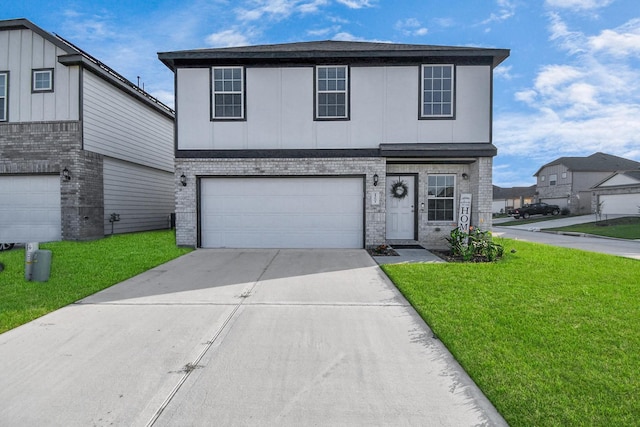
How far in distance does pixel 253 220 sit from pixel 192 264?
267 centimetres

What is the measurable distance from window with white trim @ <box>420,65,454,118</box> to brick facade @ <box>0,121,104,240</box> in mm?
10871

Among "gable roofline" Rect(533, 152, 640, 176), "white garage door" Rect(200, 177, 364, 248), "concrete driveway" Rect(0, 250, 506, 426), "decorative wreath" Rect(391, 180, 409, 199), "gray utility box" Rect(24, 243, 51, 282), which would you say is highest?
"gable roofline" Rect(533, 152, 640, 176)

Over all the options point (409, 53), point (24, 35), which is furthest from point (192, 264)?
point (24, 35)

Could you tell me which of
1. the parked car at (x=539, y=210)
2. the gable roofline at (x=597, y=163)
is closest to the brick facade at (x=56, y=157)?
the parked car at (x=539, y=210)

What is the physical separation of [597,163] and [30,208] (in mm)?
45861

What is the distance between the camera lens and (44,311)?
4441 millimetres

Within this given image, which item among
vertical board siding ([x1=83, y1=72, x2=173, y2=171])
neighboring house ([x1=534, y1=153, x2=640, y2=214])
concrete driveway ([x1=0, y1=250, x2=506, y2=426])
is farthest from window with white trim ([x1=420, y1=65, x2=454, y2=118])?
neighboring house ([x1=534, y1=153, x2=640, y2=214])

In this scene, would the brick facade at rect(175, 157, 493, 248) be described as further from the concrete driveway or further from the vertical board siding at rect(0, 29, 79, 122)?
the vertical board siding at rect(0, 29, 79, 122)

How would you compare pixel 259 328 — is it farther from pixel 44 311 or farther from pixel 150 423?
pixel 44 311

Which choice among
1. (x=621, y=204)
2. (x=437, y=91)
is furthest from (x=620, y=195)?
(x=437, y=91)

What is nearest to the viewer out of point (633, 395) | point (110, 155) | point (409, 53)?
point (633, 395)

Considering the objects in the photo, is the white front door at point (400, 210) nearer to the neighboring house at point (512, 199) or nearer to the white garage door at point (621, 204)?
the white garage door at point (621, 204)

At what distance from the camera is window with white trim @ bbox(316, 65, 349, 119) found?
965 cm

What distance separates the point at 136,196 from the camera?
14180mm
